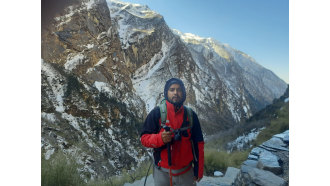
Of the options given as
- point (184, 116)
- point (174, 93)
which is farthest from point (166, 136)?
point (174, 93)

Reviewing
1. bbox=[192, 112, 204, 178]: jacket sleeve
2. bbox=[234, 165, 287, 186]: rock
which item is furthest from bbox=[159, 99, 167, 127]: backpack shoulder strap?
bbox=[234, 165, 287, 186]: rock

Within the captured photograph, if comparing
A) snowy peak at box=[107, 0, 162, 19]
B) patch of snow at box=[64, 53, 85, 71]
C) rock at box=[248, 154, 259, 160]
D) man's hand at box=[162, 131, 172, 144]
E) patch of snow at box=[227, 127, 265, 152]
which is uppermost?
snowy peak at box=[107, 0, 162, 19]

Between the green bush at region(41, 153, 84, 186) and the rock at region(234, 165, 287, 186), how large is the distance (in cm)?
178

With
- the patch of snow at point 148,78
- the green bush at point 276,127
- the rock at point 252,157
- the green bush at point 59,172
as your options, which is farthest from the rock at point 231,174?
the green bush at point 59,172

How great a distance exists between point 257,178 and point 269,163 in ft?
1.03

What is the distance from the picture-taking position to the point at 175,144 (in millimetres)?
1613

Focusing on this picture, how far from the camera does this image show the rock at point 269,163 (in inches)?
94.3

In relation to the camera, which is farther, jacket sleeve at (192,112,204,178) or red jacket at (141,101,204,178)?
jacket sleeve at (192,112,204,178)

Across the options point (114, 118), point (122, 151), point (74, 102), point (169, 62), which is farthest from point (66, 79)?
point (169, 62)

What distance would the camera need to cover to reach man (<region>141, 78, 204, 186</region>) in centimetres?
157

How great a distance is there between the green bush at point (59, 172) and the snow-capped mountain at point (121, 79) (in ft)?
0.35

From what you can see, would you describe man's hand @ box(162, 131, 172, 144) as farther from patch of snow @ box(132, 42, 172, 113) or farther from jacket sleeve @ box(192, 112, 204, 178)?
patch of snow @ box(132, 42, 172, 113)

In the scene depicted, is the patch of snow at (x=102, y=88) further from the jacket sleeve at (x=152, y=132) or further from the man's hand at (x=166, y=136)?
the man's hand at (x=166, y=136)

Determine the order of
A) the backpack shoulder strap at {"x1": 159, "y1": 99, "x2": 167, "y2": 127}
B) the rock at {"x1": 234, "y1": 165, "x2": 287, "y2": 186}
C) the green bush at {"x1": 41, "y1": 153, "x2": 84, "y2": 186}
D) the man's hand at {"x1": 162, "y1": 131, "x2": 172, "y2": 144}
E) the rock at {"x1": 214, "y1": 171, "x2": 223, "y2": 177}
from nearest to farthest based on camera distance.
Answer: the man's hand at {"x1": 162, "y1": 131, "x2": 172, "y2": 144} → the backpack shoulder strap at {"x1": 159, "y1": 99, "x2": 167, "y2": 127} → the rock at {"x1": 234, "y1": 165, "x2": 287, "y2": 186} → the green bush at {"x1": 41, "y1": 153, "x2": 84, "y2": 186} → the rock at {"x1": 214, "y1": 171, "x2": 223, "y2": 177}
